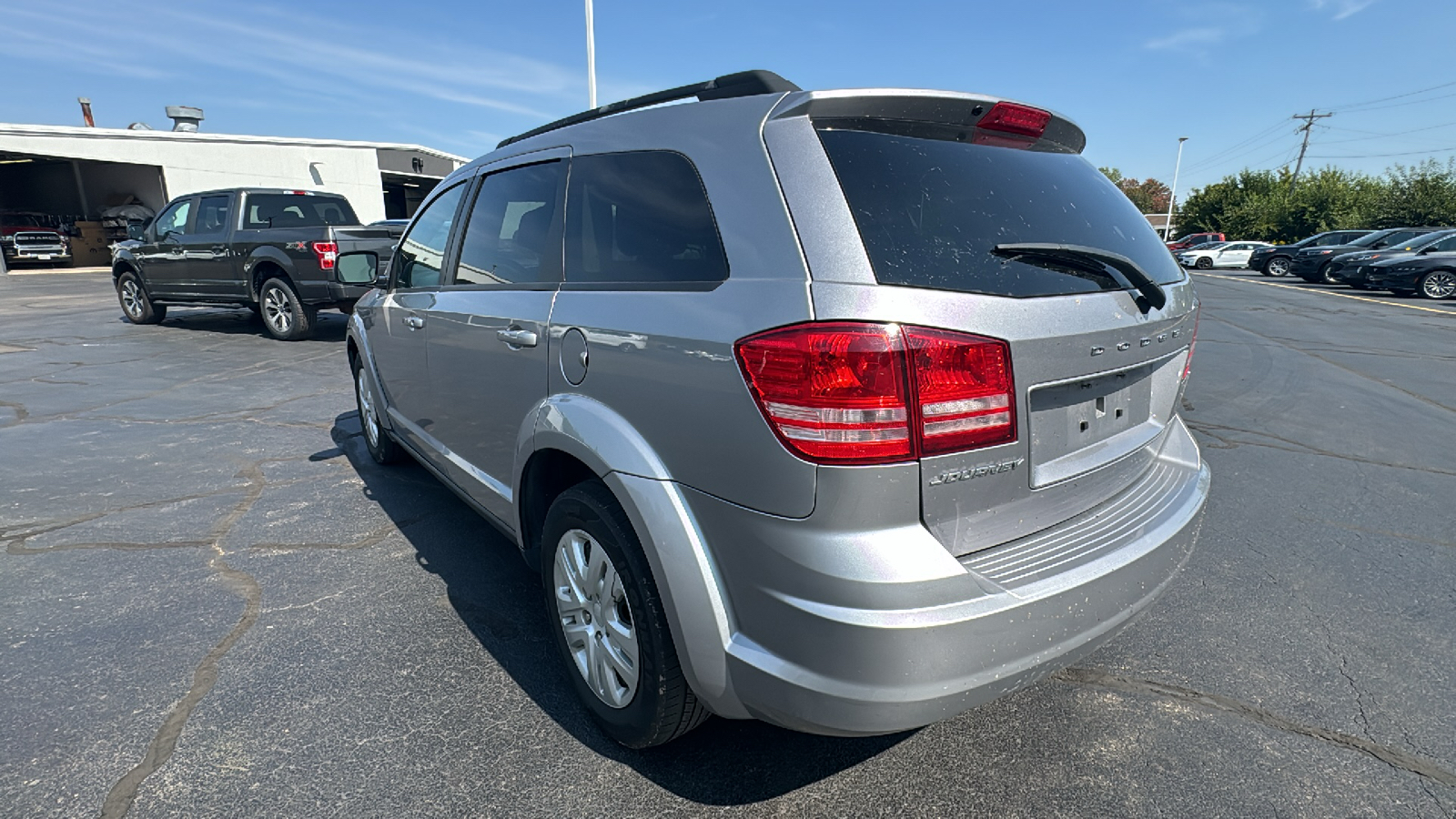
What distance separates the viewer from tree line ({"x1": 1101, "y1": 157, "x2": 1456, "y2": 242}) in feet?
126

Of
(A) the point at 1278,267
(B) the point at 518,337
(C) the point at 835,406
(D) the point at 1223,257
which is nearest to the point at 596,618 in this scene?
(B) the point at 518,337

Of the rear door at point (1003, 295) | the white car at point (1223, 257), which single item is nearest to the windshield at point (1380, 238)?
the white car at point (1223, 257)

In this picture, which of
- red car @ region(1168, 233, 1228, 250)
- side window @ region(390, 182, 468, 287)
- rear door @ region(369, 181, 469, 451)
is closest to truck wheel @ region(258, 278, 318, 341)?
rear door @ region(369, 181, 469, 451)

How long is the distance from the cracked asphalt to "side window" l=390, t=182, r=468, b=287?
125cm

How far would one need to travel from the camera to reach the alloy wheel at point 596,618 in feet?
6.74

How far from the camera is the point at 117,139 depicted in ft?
77.3

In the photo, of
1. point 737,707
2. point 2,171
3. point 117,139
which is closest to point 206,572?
point 737,707

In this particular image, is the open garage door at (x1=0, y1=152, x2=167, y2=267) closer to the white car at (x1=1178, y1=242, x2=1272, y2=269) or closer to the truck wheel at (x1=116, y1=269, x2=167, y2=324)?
the truck wheel at (x1=116, y1=269, x2=167, y2=324)

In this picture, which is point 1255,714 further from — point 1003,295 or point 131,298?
point 131,298

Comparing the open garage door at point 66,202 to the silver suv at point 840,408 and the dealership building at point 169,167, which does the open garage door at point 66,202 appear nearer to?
the dealership building at point 169,167

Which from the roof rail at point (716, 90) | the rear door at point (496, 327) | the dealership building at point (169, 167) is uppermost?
the dealership building at point (169, 167)

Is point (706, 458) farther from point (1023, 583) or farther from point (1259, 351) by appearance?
point (1259, 351)

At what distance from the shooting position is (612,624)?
2.10 m

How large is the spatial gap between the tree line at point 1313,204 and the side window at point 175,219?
47.5m
